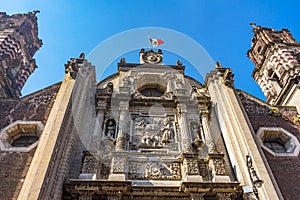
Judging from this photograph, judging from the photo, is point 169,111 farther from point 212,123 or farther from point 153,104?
point 212,123

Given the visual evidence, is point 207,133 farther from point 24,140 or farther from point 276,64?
point 276,64

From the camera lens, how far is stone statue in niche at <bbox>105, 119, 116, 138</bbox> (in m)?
12.9

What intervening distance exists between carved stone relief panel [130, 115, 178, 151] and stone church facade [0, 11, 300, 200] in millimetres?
47

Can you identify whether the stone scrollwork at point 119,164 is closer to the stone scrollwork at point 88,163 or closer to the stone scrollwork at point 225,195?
the stone scrollwork at point 88,163

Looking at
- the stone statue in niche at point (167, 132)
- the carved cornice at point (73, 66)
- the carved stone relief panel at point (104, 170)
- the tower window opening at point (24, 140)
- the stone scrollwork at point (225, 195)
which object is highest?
the carved cornice at point (73, 66)

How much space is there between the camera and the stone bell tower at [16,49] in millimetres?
20059

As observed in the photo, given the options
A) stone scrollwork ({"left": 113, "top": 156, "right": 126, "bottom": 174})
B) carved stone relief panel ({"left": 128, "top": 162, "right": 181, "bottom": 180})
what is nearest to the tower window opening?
stone scrollwork ({"left": 113, "top": 156, "right": 126, "bottom": 174})

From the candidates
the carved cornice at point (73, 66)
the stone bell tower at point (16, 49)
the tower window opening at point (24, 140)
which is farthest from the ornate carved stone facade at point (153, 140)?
the stone bell tower at point (16, 49)

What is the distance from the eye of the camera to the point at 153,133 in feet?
43.1

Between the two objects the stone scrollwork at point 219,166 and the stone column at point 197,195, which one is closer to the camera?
the stone column at point 197,195

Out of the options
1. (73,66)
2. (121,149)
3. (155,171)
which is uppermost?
(73,66)

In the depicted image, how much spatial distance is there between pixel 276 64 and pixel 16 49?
20.0 meters

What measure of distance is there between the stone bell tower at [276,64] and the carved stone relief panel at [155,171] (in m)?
8.56

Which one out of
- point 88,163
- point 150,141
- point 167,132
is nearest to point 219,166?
point 167,132
